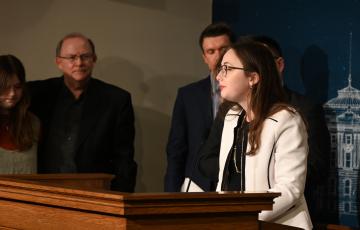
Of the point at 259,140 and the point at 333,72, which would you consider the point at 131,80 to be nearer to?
the point at 333,72

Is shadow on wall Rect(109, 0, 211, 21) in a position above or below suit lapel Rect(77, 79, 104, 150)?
above

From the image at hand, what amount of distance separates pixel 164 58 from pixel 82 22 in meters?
0.69

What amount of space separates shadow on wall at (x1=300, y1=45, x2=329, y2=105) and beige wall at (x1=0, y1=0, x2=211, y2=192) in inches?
48.1

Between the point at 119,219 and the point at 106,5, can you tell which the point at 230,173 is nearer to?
the point at 119,219

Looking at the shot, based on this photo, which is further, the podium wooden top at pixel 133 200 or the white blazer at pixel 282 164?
the white blazer at pixel 282 164

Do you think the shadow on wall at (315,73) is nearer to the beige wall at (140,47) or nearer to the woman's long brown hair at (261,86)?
the beige wall at (140,47)

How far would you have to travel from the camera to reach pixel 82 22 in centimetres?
534

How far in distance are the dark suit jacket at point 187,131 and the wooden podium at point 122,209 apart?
2.17 meters

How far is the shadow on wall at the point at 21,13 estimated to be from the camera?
199 inches

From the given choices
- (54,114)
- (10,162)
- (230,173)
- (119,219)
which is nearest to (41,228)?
(119,219)

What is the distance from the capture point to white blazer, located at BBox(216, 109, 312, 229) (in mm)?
2729

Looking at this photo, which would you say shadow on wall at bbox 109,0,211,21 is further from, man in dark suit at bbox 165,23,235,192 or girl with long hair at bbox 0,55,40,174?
girl with long hair at bbox 0,55,40,174

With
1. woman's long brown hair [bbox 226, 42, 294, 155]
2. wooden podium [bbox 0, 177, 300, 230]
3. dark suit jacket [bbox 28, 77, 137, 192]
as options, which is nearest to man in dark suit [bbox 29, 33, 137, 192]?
dark suit jacket [bbox 28, 77, 137, 192]

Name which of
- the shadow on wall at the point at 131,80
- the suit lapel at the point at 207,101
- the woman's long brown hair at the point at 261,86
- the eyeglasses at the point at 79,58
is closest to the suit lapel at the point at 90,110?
the eyeglasses at the point at 79,58
